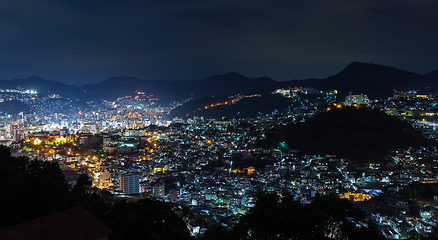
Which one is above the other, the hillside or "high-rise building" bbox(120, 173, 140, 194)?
the hillside

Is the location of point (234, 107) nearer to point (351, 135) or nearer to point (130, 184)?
point (351, 135)

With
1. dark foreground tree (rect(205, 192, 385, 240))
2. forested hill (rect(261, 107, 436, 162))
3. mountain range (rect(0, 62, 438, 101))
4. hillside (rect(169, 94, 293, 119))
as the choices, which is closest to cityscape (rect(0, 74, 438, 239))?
dark foreground tree (rect(205, 192, 385, 240))

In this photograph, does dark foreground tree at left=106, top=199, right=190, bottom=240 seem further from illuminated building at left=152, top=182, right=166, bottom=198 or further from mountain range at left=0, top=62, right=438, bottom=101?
mountain range at left=0, top=62, right=438, bottom=101

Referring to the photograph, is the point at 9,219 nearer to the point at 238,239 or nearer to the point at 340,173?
the point at 238,239

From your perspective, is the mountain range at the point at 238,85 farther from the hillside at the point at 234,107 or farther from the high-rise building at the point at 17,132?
the high-rise building at the point at 17,132

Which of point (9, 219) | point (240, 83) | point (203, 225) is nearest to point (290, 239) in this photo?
point (9, 219)

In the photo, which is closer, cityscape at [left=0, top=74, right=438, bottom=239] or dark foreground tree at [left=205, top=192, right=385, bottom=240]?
dark foreground tree at [left=205, top=192, right=385, bottom=240]

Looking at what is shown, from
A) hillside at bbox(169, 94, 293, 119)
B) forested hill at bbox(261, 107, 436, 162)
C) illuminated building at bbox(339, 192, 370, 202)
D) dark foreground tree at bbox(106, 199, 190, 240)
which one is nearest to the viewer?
dark foreground tree at bbox(106, 199, 190, 240)
